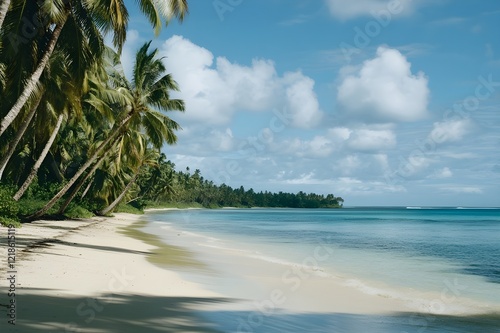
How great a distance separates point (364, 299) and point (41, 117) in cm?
1524

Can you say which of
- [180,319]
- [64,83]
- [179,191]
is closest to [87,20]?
[64,83]

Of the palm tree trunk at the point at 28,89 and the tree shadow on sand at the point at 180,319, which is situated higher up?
the palm tree trunk at the point at 28,89

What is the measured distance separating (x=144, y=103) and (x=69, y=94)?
6.96 metres

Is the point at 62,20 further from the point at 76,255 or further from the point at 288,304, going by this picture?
the point at 288,304

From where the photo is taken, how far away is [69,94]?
18531mm

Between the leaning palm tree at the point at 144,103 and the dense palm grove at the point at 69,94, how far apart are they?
53mm

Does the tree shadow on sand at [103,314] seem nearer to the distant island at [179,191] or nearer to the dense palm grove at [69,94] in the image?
the dense palm grove at [69,94]

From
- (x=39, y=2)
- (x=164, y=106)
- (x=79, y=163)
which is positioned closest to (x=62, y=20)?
(x=39, y=2)

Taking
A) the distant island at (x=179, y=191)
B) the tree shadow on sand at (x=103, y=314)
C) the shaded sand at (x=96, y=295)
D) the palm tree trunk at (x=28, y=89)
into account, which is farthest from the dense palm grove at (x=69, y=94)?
the distant island at (x=179, y=191)

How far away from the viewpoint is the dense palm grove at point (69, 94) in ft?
47.8

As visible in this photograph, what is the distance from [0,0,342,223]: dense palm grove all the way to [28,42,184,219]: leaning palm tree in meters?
0.05

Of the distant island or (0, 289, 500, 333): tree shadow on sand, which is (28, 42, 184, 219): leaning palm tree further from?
the distant island

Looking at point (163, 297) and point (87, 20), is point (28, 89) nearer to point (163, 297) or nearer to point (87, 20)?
point (87, 20)

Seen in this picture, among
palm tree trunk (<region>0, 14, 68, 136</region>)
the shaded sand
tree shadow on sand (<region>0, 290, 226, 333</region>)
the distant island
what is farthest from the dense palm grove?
the distant island
